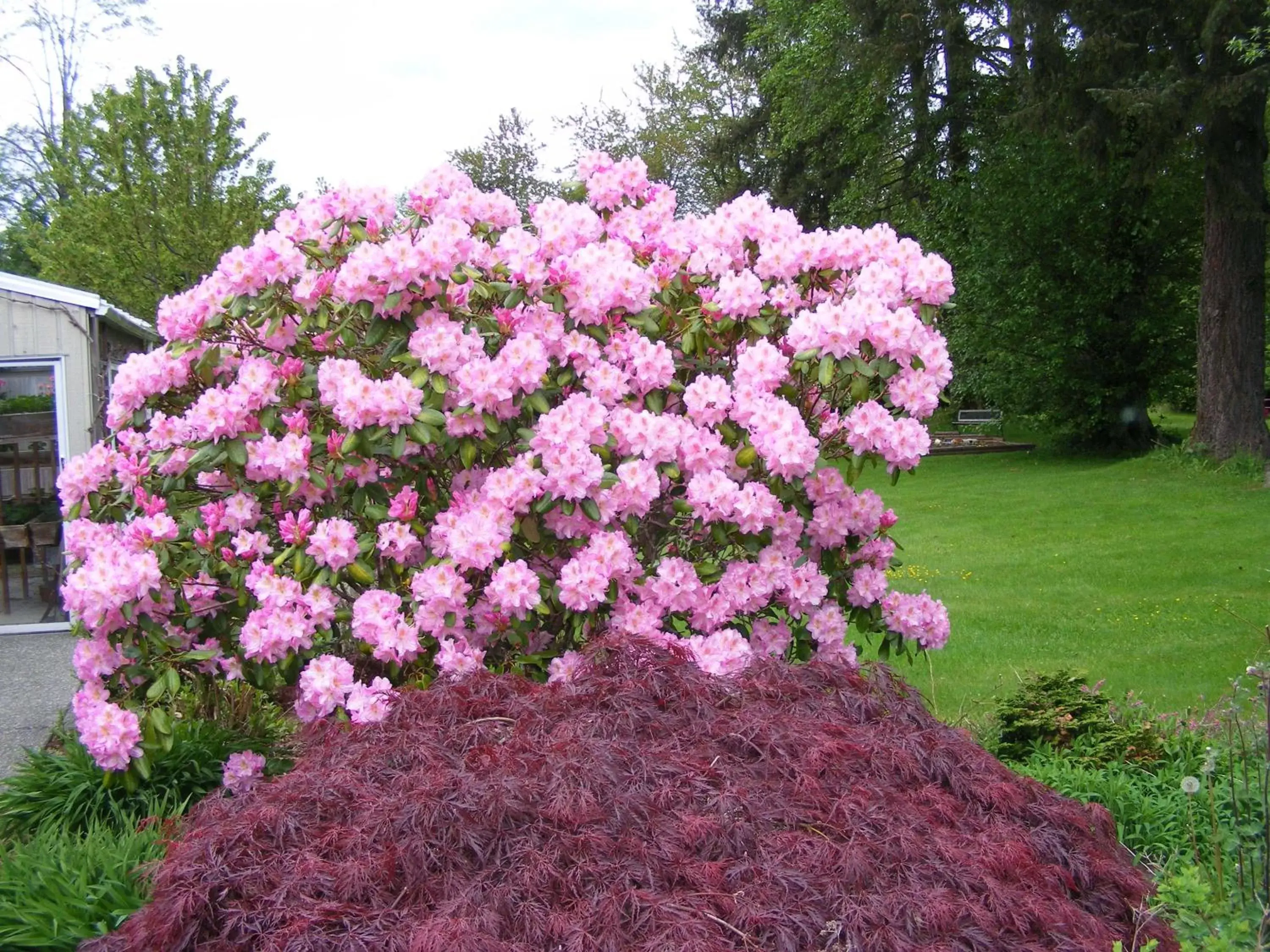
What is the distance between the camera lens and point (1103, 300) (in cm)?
1695

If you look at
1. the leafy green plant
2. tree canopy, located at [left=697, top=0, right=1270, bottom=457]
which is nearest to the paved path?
the leafy green plant

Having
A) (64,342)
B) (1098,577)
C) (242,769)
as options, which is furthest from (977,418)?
(242,769)

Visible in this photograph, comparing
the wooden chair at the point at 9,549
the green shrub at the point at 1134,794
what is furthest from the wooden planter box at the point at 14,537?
the green shrub at the point at 1134,794

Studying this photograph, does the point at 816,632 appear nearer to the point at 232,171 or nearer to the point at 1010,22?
the point at 1010,22

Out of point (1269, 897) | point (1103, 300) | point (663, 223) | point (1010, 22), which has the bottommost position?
point (1269, 897)

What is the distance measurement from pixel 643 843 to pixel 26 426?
8047 millimetres

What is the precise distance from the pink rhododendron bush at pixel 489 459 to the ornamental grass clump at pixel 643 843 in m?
0.69

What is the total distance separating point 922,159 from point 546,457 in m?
19.3

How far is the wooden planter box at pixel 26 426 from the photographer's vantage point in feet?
28.3

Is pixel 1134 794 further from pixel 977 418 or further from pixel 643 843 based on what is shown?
pixel 977 418

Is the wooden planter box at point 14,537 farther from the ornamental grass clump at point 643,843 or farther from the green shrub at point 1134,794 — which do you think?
the green shrub at point 1134,794

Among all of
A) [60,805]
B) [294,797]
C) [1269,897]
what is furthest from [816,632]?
[60,805]

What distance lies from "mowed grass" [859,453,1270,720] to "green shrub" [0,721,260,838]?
2.97 m

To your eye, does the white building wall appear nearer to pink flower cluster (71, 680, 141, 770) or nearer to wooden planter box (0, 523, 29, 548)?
wooden planter box (0, 523, 29, 548)
